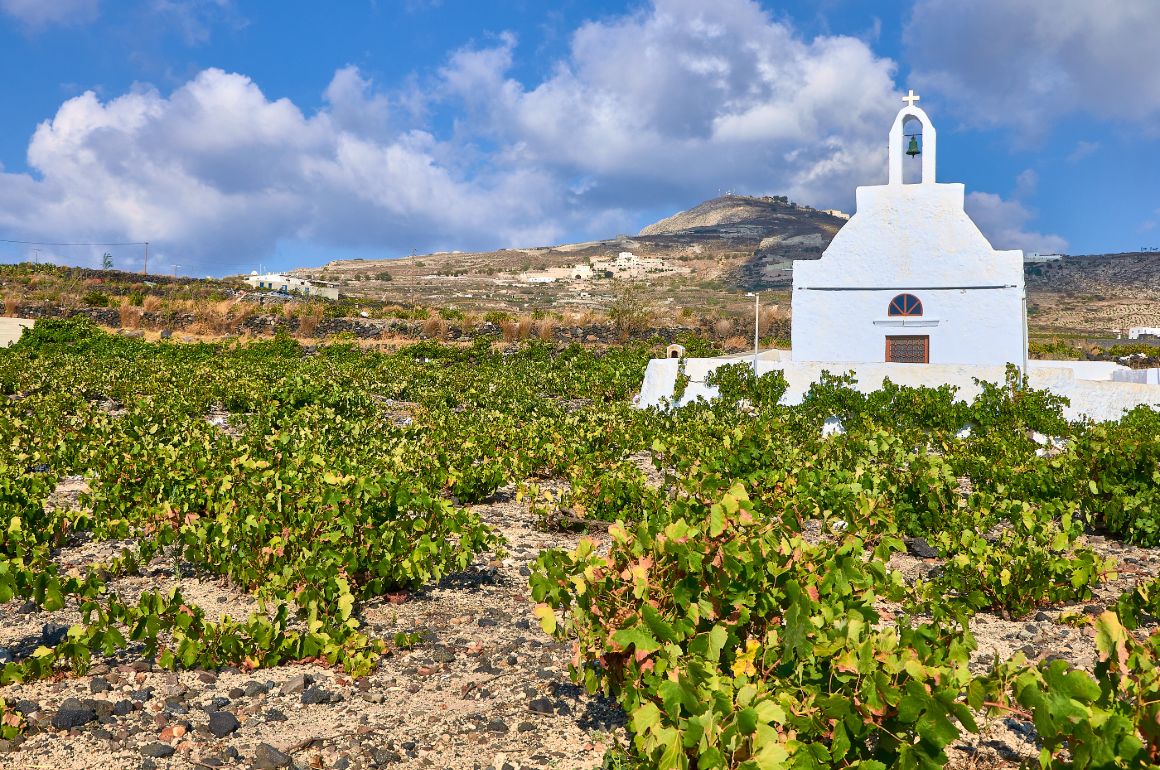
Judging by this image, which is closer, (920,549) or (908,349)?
(920,549)

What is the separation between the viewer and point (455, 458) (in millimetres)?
9297

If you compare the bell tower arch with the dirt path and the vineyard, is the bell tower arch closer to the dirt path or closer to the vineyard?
the vineyard

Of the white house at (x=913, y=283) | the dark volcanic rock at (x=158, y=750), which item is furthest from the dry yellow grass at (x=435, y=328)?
the dark volcanic rock at (x=158, y=750)

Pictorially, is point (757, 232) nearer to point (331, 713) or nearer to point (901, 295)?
point (901, 295)

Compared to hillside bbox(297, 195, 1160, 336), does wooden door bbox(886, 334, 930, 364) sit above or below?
below

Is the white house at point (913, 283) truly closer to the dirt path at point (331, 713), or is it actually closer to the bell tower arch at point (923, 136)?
the bell tower arch at point (923, 136)

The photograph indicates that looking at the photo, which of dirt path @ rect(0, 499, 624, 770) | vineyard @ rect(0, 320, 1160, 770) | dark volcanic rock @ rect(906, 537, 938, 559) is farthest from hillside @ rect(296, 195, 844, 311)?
dirt path @ rect(0, 499, 624, 770)

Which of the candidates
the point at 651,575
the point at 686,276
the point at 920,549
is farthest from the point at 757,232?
the point at 651,575

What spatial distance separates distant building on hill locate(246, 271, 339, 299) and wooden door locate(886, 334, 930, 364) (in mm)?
45692

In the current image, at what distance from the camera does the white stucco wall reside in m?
14.5

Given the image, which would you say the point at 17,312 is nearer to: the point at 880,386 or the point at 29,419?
the point at 29,419

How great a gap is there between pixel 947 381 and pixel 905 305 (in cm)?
292

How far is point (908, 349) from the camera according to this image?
17984mm

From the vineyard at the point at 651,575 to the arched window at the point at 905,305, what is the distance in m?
6.53
